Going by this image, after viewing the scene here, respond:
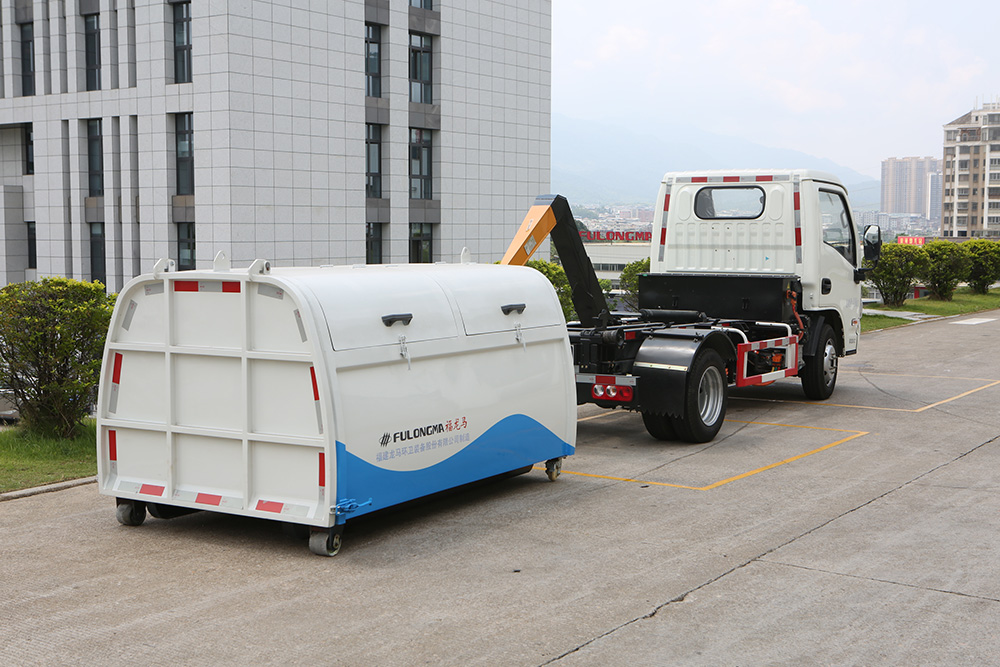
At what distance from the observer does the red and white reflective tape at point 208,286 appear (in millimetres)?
7641

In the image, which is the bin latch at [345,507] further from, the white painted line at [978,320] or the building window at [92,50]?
the building window at [92,50]

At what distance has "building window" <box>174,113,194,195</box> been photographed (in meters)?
37.3

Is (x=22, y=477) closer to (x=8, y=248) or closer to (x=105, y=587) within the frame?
(x=105, y=587)

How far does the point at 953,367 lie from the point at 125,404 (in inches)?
615

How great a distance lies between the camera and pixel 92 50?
132 feet

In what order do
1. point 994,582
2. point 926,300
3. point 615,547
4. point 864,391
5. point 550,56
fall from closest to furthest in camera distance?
point 994,582, point 615,547, point 864,391, point 926,300, point 550,56

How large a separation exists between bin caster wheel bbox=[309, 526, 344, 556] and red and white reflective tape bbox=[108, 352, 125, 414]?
2.09 meters

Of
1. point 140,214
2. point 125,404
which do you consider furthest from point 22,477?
point 140,214

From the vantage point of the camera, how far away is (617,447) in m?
11.6

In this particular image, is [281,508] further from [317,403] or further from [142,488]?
[142,488]

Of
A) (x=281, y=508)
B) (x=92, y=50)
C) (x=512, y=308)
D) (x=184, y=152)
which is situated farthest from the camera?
(x=92, y=50)

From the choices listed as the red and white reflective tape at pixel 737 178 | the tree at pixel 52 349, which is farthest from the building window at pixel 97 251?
the red and white reflective tape at pixel 737 178

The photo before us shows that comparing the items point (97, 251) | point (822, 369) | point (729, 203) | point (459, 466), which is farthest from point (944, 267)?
point (97, 251)

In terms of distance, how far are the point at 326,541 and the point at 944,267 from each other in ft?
107
